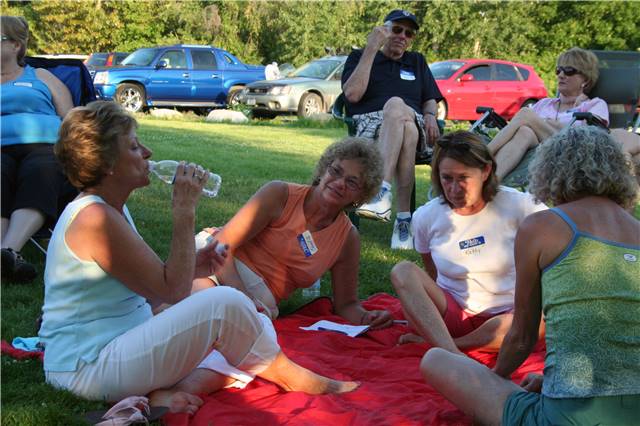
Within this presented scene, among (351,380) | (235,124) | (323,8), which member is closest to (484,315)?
(351,380)

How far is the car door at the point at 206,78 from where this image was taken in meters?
19.8

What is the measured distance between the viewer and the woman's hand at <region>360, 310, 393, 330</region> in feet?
13.8

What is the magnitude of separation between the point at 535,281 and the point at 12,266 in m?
3.14

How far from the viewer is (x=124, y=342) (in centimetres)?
281

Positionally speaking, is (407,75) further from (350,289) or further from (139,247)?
(139,247)

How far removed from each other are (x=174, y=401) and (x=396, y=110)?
358 centimetres

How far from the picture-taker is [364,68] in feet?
20.5

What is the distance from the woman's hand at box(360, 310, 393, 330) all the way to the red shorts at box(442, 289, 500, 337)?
1.44 ft

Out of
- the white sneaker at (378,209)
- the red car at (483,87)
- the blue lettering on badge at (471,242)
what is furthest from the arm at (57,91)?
the red car at (483,87)

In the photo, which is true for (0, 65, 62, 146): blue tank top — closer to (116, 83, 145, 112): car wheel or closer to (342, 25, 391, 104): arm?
(342, 25, 391, 104): arm

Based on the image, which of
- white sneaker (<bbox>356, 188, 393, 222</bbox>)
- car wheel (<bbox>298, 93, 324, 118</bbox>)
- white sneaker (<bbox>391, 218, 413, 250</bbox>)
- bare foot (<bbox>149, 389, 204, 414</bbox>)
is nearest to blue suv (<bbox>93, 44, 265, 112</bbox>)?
car wheel (<bbox>298, 93, 324, 118</bbox>)

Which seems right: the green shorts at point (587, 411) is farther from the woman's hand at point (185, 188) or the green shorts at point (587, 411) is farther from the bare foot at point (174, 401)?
the woman's hand at point (185, 188)

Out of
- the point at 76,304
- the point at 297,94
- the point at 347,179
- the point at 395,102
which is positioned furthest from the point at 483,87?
the point at 76,304

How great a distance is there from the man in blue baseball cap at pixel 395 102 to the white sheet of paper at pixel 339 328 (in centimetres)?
145
